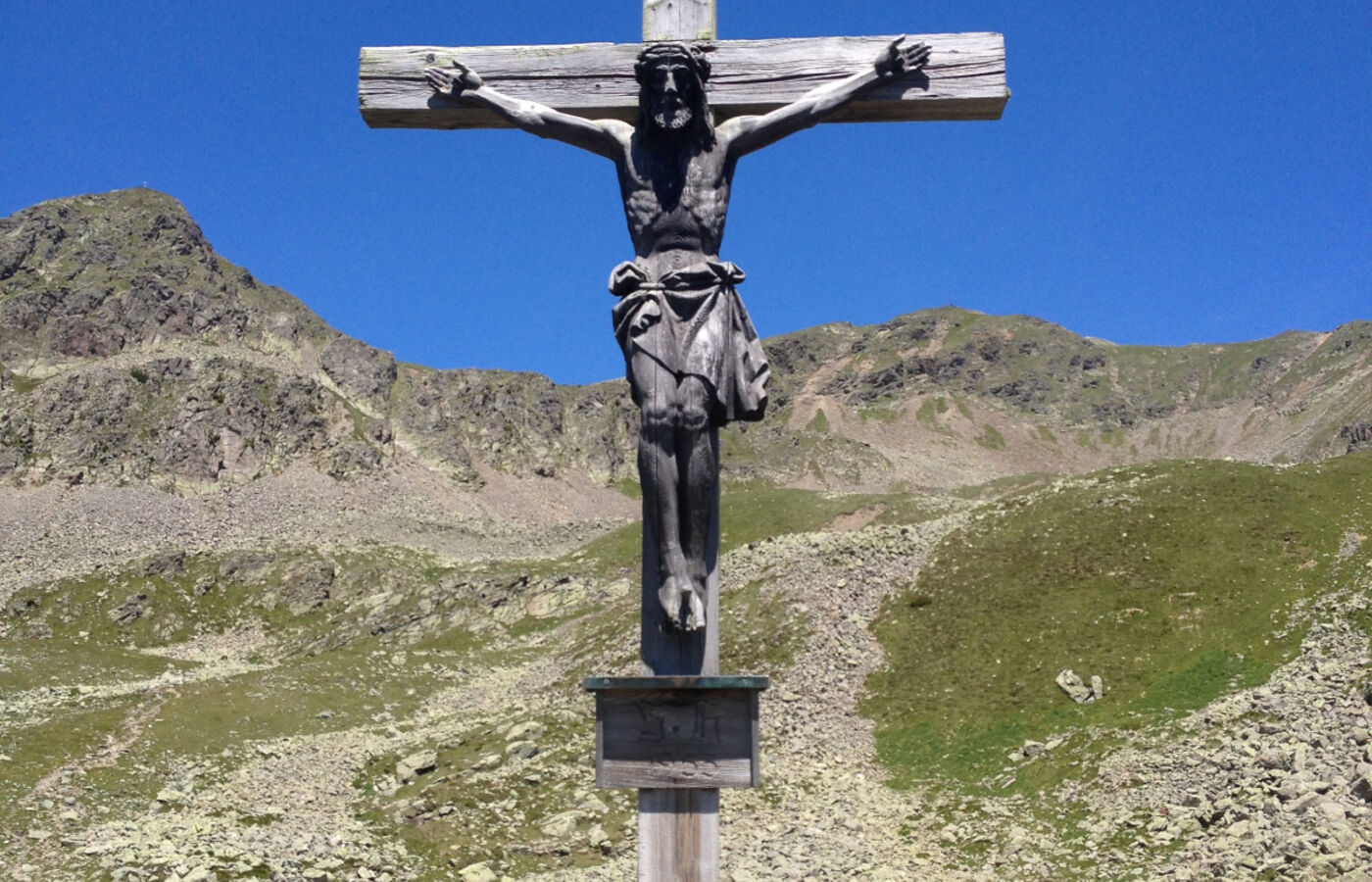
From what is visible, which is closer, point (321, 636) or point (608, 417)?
point (321, 636)

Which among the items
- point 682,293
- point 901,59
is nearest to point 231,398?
point 901,59

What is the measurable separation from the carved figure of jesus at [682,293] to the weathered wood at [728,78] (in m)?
0.14

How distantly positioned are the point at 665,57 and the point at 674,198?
0.61 meters

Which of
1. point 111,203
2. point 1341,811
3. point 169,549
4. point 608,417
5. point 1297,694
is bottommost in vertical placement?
point 1341,811

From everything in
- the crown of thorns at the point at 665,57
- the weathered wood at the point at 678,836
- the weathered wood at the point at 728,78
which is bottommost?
the weathered wood at the point at 678,836

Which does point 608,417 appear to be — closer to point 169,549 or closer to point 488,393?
point 488,393

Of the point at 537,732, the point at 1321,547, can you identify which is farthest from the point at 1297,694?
the point at 537,732

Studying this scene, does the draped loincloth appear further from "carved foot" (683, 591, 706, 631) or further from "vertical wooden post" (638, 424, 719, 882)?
"carved foot" (683, 591, 706, 631)

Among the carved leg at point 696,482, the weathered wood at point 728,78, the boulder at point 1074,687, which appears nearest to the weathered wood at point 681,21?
→ the weathered wood at point 728,78

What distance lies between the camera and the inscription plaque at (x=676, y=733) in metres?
4.37

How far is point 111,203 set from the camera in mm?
148625

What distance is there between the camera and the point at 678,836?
171 inches

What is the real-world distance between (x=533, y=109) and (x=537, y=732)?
25634 millimetres

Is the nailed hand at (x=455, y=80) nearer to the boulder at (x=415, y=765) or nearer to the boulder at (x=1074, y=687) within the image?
the boulder at (x=415, y=765)
